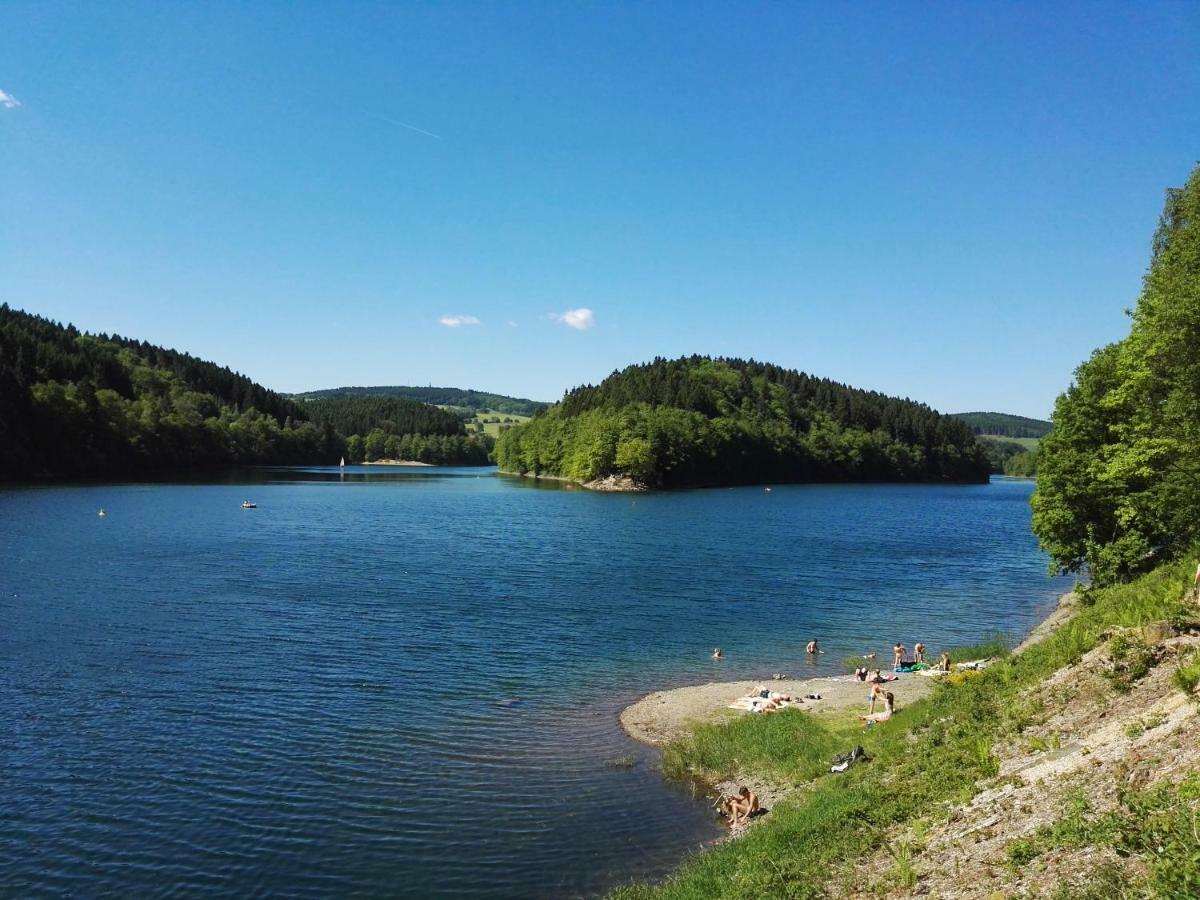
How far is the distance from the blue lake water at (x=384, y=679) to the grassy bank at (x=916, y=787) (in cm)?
280

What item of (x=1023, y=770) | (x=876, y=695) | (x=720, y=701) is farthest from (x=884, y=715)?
(x=1023, y=770)

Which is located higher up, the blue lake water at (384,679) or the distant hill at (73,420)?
the distant hill at (73,420)

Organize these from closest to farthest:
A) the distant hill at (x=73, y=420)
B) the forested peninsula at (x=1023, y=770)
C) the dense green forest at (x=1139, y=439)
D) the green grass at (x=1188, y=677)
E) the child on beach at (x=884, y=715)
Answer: the forested peninsula at (x=1023, y=770) → the green grass at (x=1188, y=677) → the child on beach at (x=884, y=715) → the dense green forest at (x=1139, y=439) → the distant hill at (x=73, y=420)

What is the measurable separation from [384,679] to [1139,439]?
36571 mm

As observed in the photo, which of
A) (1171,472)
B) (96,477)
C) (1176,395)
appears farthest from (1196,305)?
(96,477)

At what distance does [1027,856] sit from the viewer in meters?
12.2

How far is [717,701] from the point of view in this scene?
31312 millimetres

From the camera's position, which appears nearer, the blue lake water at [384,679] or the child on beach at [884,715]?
the blue lake water at [384,679]

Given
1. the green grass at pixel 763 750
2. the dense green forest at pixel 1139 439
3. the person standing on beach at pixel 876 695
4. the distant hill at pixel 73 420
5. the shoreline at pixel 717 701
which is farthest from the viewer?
the distant hill at pixel 73 420

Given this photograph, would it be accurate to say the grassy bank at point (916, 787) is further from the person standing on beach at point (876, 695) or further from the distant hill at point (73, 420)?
the distant hill at point (73, 420)

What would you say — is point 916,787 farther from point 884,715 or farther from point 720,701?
point 720,701

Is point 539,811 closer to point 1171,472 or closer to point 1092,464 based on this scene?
point 1171,472

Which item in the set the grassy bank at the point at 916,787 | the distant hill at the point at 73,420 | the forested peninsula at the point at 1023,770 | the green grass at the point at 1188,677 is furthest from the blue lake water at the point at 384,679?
the distant hill at the point at 73,420

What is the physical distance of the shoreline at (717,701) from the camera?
2858 centimetres
